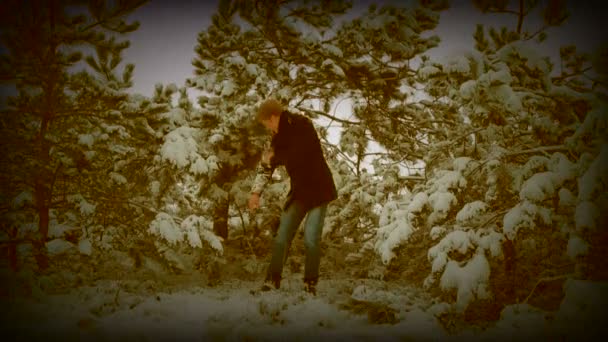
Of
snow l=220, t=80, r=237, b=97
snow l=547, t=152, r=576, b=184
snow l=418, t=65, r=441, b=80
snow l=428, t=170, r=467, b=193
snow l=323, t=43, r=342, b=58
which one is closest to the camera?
snow l=547, t=152, r=576, b=184

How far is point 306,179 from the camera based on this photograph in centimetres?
Answer: 376

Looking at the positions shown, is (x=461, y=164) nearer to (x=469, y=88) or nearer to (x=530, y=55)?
(x=469, y=88)

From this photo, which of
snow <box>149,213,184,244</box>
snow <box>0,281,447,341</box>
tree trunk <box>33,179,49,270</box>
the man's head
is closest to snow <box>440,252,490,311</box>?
snow <box>0,281,447,341</box>

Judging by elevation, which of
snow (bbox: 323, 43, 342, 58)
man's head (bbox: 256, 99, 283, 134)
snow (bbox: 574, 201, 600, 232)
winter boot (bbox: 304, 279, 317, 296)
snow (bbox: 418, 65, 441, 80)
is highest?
snow (bbox: 323, 43, 342, 58)

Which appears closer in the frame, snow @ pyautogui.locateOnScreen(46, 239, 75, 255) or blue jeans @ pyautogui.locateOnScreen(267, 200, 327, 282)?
snow @ pyautogui.locateOnScreen(46, 239, 75, 255)

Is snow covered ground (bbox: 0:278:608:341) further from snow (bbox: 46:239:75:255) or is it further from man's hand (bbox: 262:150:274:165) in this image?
man's hand (bbox: 262:150:274:165)

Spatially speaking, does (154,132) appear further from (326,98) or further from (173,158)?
(326,98)

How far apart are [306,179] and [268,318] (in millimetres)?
1517

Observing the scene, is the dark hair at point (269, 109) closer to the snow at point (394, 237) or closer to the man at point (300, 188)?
the man at point (300, 188)

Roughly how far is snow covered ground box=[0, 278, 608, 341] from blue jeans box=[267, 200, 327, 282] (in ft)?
1.48

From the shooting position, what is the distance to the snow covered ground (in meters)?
2.09

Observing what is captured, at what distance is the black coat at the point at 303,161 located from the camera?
3760 millimetres

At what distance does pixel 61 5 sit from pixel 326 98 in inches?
168

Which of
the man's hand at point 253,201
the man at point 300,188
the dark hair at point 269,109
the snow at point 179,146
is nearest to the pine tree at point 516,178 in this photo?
the man at point 300,188
